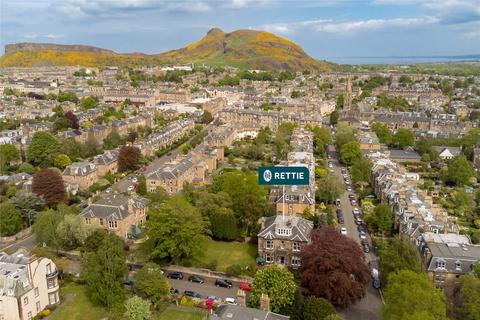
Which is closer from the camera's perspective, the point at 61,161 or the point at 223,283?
the point at 223,283

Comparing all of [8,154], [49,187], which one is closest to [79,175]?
[49,187]

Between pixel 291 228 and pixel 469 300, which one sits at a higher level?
A: pixel 291 228

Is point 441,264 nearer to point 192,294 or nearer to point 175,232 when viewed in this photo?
point 192,294

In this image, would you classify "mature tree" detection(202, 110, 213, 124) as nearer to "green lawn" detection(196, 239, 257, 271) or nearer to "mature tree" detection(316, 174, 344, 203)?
"mature tree" detection(316, 174, 344, 203)

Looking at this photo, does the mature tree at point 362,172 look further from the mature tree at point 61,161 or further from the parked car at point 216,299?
the mature tree at point 61,161

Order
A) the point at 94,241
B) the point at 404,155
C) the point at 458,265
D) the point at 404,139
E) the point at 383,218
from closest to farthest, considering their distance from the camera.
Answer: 1. the point at 458,265
2. the point at 94,241
3. the point at 383,218
4. the point at 404,155
5. the point at 404,139

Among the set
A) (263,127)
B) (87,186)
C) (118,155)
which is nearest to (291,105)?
(263,127)

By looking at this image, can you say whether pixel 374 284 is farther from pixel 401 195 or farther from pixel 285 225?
pixel 401 195
